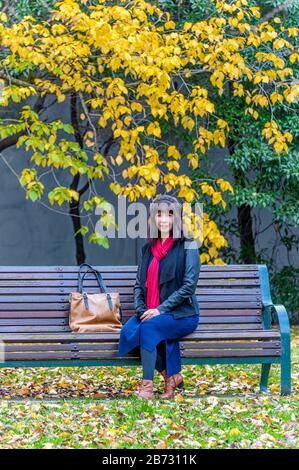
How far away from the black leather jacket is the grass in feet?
1.98

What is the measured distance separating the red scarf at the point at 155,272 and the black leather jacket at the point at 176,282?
3cm

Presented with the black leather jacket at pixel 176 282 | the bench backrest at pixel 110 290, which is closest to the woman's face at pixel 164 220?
the black leather jacket at pixel 176 282

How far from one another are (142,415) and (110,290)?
1.40 meters

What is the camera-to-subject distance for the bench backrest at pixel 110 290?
704 centimetres

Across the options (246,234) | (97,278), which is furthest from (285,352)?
(246,234)

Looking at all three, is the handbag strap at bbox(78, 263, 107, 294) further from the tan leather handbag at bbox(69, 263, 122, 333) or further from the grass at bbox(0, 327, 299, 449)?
the grass at bbox(0, 327, 299, 449)

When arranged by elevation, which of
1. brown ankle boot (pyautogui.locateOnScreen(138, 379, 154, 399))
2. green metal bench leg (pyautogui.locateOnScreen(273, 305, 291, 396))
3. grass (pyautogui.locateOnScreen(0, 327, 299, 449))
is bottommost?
grass (pyautogui.locateOnScreen(0, 327, 299, 449))

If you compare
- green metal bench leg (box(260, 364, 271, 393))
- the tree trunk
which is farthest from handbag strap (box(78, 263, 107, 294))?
the tree trunk

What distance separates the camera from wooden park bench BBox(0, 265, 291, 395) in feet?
21.4

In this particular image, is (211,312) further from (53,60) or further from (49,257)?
(49,257)

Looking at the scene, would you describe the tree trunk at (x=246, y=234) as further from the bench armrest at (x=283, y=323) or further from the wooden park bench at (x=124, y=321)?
the bench armrest at (x=283, y=323)

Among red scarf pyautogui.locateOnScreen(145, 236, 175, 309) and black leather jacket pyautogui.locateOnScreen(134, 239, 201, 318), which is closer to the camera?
black leather jacket pyautogui.locateOnScreen(134, 239, 201, 318)

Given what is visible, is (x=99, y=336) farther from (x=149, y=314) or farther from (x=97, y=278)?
(x=97, y=278)
